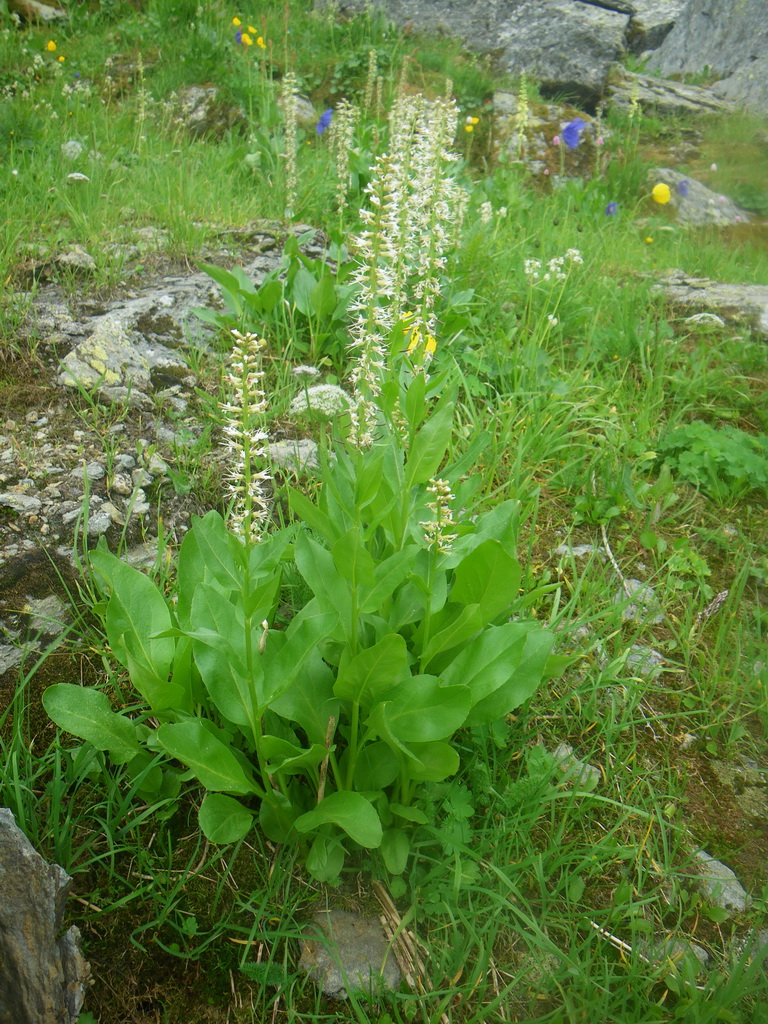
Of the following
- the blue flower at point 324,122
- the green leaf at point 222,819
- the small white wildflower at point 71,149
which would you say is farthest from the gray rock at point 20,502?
the blue flower at point 324,122

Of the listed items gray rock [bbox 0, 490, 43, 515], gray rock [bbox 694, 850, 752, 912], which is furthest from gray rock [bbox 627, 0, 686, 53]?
gray rock [bbox 694, 850, 752, 912]

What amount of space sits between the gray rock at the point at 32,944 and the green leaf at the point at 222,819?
0.29 meters

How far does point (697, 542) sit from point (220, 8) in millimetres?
8707

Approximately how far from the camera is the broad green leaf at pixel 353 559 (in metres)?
1.34

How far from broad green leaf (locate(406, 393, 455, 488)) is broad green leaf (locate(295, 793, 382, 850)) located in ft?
2.35

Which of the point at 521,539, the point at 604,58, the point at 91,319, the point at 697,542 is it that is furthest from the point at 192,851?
the point at 604,58

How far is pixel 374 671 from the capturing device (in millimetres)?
1419

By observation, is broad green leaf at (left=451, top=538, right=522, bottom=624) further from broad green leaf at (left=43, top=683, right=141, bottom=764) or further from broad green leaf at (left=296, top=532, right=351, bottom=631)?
broad green leaf at (left=43, top=683, right=141, bottom=764)

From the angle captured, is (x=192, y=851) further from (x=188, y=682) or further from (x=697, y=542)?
(x=697, y=542)

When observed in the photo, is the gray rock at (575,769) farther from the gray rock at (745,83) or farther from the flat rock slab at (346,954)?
the gray rock at (745,83)

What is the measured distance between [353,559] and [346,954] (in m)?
0.91

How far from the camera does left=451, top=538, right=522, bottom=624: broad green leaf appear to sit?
1544mm

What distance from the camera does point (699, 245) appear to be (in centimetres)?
565

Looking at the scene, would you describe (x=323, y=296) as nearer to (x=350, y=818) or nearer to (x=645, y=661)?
(x=645, y=661)
